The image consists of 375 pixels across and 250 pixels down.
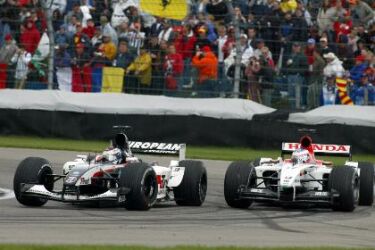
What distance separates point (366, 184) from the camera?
14.8 m

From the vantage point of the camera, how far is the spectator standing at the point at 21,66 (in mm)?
24562

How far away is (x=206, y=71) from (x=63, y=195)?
10508 millimetres

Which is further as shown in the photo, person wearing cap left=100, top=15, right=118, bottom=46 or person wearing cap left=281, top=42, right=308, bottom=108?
person wearing cap left=100, top=15, right=118, bottom=46

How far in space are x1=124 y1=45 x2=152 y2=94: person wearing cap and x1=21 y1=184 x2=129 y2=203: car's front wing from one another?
10.7 metres

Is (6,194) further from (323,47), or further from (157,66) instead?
(323,47)

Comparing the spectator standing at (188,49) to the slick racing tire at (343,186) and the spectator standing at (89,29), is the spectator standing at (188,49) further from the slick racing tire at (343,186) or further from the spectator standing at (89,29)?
the slick racing tire at (343,186)

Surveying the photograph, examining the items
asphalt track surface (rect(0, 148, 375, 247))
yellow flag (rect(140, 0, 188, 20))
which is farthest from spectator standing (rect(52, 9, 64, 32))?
asphalt track surface (rect(0, 148, 375, 247))

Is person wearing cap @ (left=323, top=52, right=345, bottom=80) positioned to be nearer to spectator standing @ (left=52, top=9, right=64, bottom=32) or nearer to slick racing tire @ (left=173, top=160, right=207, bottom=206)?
spectator standing @ (left=52, top=9, right=64, bottom=32)

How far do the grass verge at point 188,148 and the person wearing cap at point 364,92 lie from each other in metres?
1.22

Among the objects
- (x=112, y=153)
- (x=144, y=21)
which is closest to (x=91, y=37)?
(x=144, y=21)

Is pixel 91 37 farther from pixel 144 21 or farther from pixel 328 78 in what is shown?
pixel 328 78

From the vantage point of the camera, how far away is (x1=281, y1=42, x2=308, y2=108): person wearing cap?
2267 centimetres

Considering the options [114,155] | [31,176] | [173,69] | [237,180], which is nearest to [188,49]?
[173,69]

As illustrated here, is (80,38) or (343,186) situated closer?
(343,186)
